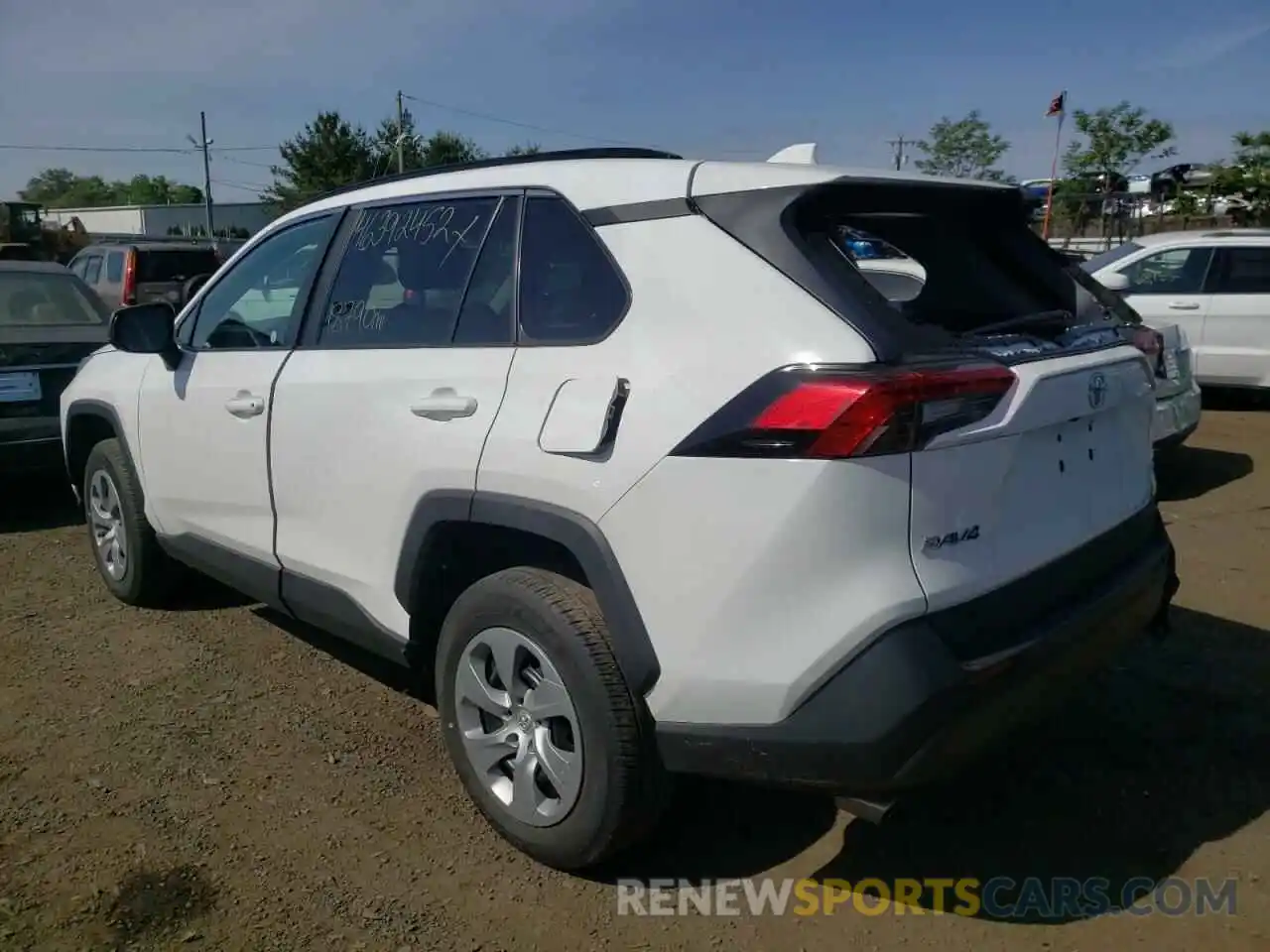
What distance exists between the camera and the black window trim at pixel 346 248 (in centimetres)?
293

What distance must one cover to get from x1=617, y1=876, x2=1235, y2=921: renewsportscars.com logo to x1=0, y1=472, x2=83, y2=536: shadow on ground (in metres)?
4.97

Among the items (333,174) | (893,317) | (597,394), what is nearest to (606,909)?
(597,394)

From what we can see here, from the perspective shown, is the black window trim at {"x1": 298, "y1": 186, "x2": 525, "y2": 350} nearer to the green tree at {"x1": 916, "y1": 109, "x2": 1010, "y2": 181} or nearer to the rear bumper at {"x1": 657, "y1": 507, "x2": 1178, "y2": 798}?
the rear bumper at {"x1": 657, "y1": 507, "x2": 1178, "y2": 798}

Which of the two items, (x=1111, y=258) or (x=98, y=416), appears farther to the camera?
(x=1111, y=258)

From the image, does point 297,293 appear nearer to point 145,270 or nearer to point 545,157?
point 545,157

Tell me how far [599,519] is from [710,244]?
2.25 feet

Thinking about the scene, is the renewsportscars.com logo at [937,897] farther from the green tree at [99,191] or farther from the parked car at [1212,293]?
the green tree at [99,191]

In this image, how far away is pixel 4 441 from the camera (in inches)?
231

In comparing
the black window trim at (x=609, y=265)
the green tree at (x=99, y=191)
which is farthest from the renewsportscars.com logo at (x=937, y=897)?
the green tree at (x=99, y=191)

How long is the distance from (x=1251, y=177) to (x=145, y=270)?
2133 cm

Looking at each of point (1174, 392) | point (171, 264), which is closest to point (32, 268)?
point (1174, 392)

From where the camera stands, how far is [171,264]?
14422mm

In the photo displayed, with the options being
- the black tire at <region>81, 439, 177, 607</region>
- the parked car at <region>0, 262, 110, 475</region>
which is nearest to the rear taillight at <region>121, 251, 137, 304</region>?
the parked car at <region>0, 262, 110, 475</region>

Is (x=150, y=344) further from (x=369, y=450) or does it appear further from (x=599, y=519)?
(x=599, y=519)
